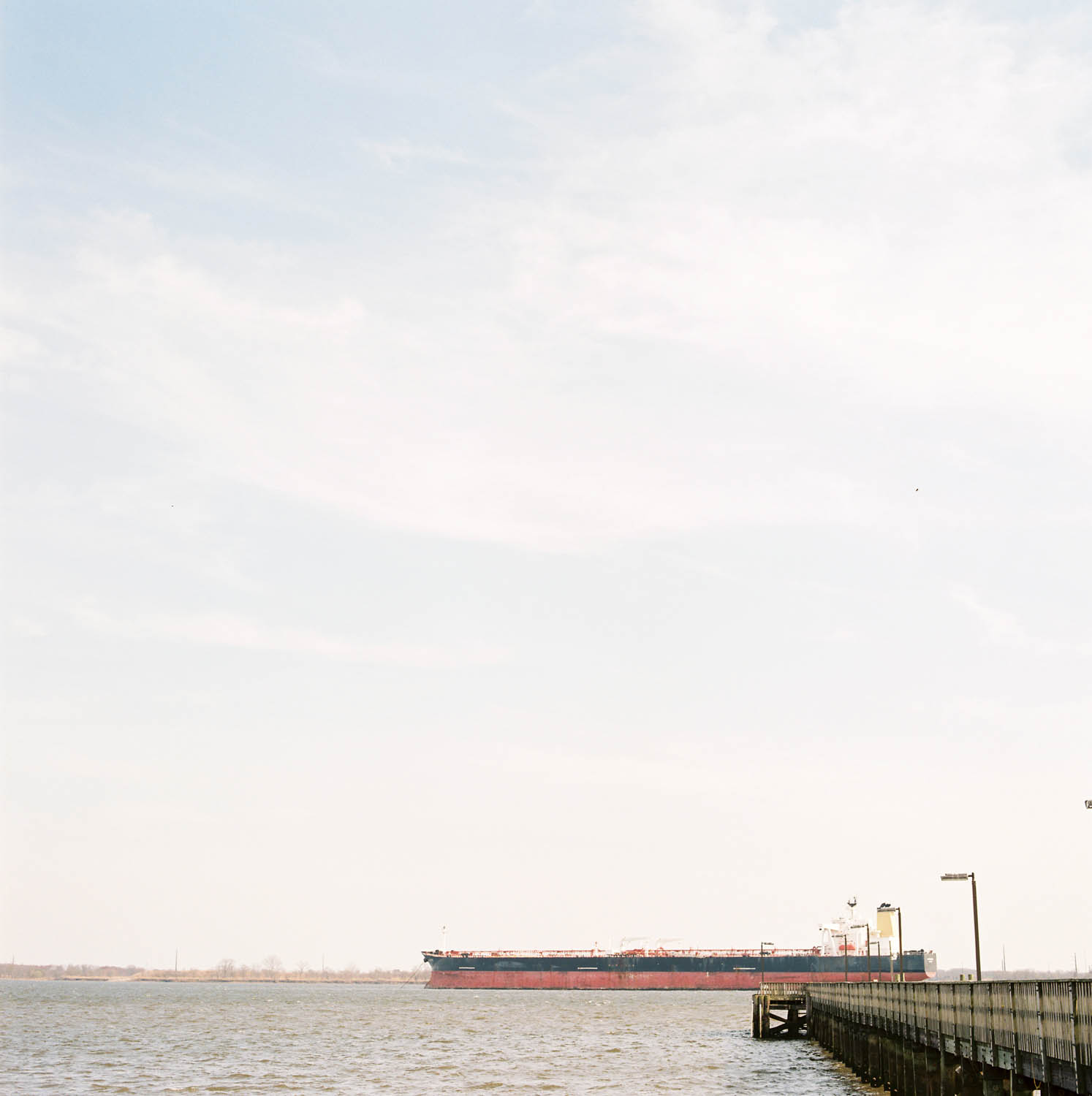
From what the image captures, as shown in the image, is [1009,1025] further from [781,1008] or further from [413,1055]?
[781,1008]

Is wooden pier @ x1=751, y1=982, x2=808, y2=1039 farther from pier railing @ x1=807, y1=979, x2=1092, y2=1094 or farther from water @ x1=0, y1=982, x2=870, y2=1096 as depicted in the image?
pier railing @ x1=807, y1=979, x2=1092, y2=1094

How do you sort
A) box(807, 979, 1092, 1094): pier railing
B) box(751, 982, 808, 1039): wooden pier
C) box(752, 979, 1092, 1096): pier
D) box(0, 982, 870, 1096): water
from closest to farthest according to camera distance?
box(807, 979, 1092, 1094): pier railing < box(752, 979, 1092, 1096): pier < box(0, 982, 870, 1096): water < box(751, 982, 808, 1039): wooden pier

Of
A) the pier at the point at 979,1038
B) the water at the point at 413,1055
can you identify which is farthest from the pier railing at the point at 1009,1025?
the water at the point at 413,1055

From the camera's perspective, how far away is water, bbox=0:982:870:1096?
5228 centimetres

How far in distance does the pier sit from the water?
7942 mm

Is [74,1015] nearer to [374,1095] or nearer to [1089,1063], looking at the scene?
[374,1095]

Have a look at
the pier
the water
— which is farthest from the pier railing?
the water

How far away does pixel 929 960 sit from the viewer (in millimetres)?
177125

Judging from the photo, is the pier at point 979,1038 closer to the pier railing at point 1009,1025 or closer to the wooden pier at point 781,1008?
the pier railing at point 1009,1025

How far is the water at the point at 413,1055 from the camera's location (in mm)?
52281

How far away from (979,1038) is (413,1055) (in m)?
49.1

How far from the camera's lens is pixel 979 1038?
83.7 ft

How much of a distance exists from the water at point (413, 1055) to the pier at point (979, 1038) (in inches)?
313

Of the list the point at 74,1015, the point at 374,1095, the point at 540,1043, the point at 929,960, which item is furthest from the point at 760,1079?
the point at 929,960
